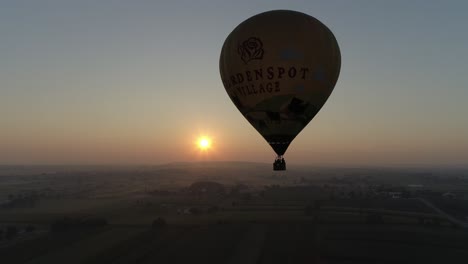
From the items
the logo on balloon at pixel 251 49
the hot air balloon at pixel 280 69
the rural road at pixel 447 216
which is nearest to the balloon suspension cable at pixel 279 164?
the hot air balloon at pixel 280 69

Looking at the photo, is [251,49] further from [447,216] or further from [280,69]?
Result: [447,216]

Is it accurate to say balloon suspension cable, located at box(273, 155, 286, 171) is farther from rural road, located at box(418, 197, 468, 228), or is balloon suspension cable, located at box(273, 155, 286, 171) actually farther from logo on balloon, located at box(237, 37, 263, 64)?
rural road, located at box(418, 197, 468, 228)

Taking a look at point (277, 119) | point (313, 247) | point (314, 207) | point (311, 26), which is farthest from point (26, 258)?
point (314, 207)

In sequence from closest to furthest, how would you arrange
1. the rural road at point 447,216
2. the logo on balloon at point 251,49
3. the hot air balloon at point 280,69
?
the hot air balloon at point 280,69, the logo on balloon at point 251,49, the rural road at point 447,216

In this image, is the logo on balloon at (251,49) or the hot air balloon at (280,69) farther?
the logo on balloon at (251,49)

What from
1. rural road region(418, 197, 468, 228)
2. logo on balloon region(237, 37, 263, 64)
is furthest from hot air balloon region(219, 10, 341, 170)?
rural road region(418, 197, 468, 228)

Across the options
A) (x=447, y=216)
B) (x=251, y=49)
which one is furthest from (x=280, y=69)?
(x=447, y=216)

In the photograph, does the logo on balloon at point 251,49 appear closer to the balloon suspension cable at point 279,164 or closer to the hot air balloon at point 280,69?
the hot air balloon at point 280,69
